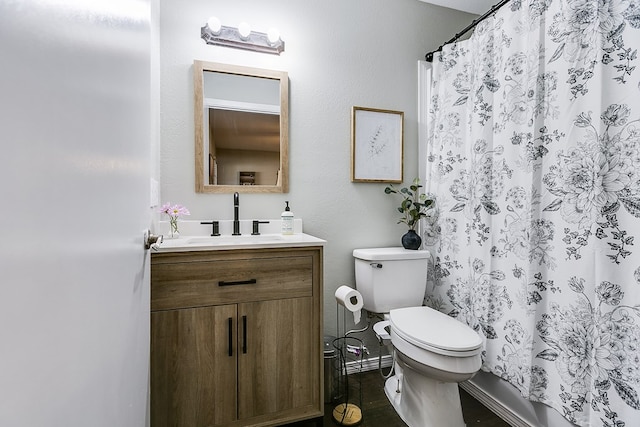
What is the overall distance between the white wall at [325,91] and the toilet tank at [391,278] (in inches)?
7.2

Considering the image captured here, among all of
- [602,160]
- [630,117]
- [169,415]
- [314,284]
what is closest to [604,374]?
[602,160]

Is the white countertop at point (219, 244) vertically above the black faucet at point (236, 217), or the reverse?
the black faucet at point (236, 217)

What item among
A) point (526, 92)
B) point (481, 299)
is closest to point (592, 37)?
point (526, 92)

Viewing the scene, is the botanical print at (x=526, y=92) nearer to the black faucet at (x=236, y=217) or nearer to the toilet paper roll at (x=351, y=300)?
the toilet paper roll at (x=351, y=300)

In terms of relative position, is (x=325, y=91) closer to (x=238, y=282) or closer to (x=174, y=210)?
(x=174, y=210)

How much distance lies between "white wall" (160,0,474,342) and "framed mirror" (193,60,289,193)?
56 mm

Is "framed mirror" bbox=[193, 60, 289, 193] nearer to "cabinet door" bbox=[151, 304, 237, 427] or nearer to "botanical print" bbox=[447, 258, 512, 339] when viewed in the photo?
"cabinet door" bbox=[151, 304, 237, 427]

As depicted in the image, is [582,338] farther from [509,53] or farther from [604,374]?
[509,53]

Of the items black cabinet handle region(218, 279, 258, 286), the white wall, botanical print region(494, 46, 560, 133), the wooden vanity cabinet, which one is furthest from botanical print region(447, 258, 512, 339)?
black cabinet handle region(218, 279, 258, 286)

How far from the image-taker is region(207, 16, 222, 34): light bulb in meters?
1.66

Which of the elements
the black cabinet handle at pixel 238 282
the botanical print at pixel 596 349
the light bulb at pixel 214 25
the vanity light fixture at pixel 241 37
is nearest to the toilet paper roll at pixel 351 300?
the black cabinet handle at pixel 238 282

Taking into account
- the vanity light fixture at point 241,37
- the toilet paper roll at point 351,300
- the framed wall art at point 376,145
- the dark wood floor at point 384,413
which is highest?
the vanity light fixture at point 241,37

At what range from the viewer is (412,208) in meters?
2.09

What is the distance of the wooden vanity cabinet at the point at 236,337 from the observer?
1.27 meters
